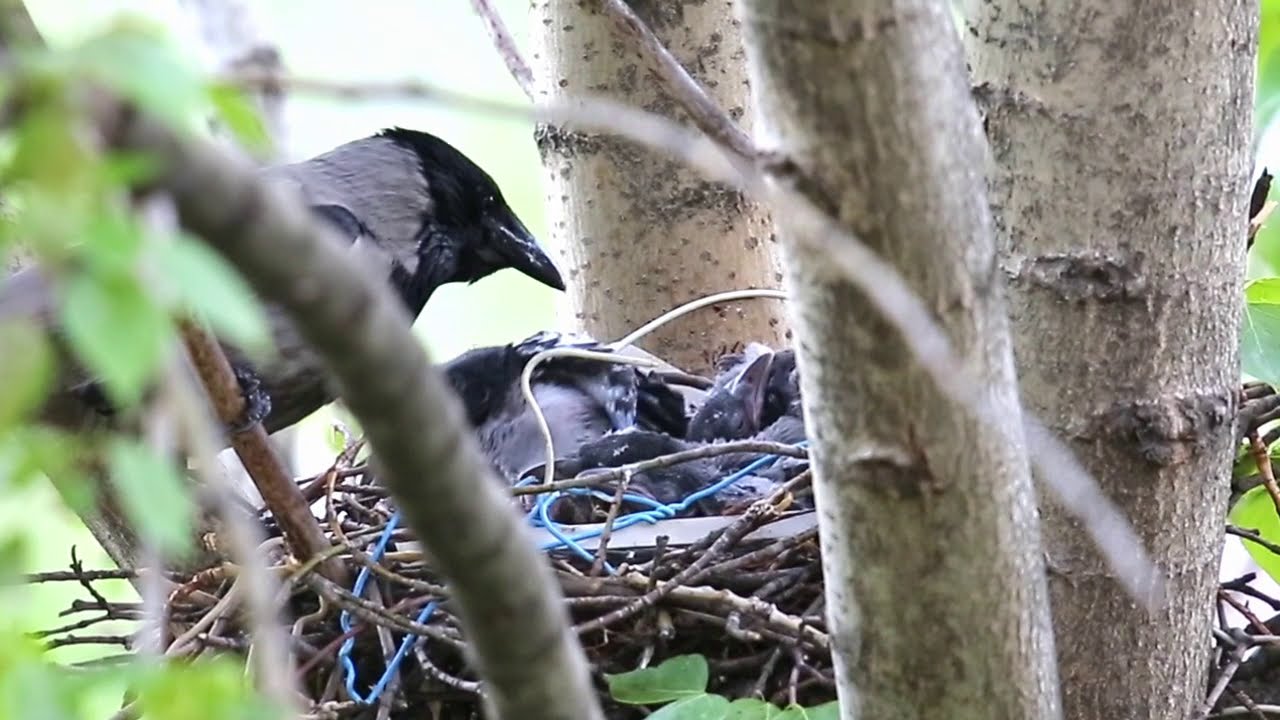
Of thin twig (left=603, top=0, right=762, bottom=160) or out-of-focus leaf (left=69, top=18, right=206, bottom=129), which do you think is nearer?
out-of-focus leaf (left=69, top=18, right=206, bottom=129)

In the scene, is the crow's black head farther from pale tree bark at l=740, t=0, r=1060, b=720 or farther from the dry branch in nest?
pale tree bark at l=740, t=0, r=1060, b=720

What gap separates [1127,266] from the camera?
1.08 meters

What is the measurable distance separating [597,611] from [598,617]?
0.02 m

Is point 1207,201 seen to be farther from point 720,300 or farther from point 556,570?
point 720,300

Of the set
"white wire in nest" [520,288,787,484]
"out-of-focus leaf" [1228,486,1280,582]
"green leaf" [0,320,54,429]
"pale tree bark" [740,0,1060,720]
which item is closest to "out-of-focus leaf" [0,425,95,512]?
"green leaf" [0,320,54,429]

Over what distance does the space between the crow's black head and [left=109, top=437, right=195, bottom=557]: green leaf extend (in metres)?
1.89

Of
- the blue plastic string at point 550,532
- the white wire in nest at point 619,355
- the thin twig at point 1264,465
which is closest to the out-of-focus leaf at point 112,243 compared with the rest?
the blue plastic string at point 550,532

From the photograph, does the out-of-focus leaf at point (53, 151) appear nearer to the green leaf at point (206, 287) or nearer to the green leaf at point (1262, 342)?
the green leaf at point (206, 287)

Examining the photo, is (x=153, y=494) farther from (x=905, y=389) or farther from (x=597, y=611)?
(x=597, y=611)

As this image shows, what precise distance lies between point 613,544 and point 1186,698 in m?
0.56

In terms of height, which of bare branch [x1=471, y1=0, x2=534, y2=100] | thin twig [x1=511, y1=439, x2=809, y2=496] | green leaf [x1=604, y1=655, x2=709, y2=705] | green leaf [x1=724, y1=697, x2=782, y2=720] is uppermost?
bare branch [x1=471, y1=0, x2=534, y2=100]

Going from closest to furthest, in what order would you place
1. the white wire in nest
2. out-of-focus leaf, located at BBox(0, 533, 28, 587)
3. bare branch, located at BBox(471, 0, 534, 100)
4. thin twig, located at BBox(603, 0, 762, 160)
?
out-of-focus leaf, located at BBox(0, 533, 28, 587) < thin twig, located at BBox(603, 0, 762, 160) < the white wire in nest < bare branch, located at BBox(471, 0, 534, 100)

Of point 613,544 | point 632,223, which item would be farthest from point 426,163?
point 613,544

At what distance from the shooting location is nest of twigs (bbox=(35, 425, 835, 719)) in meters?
1.36
